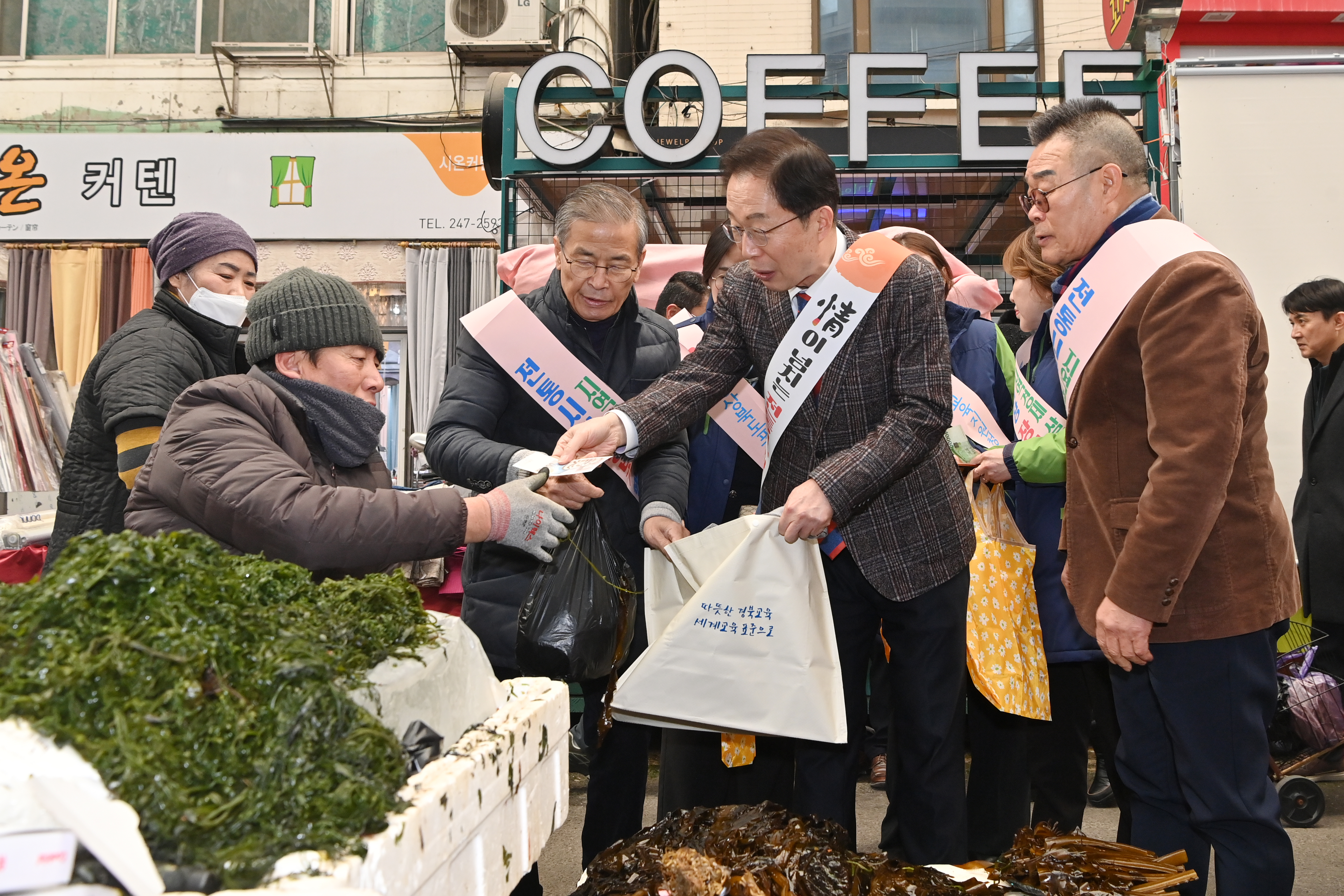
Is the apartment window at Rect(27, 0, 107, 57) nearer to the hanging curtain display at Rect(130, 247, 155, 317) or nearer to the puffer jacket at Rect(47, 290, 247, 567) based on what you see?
the hanging curtain display at Rect(130, 247, 155, 317)

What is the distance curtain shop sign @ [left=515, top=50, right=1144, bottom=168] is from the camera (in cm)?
476

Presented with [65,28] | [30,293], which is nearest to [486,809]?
[30,293]

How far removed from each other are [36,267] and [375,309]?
10.4 ft

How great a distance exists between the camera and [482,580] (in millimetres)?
2391

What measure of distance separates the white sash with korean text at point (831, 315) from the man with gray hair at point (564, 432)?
1.40 feet

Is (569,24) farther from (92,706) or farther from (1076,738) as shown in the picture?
(92,706)

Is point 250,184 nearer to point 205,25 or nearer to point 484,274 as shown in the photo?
point 205,25

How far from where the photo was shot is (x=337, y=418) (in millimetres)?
1858

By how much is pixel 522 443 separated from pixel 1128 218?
152cm

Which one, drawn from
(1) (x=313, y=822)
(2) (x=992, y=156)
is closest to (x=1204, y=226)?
(2) (x=992, y=156)

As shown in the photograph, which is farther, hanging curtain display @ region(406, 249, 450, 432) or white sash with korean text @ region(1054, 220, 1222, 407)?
hanging curtain display @ region(406, 249, 450, 432)

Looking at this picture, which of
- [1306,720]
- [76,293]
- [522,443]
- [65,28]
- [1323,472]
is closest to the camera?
[522,443]

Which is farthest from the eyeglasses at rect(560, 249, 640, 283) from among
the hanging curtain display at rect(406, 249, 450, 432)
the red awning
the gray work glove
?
the hanging curtain display at rect(406, 249, 450, 432)

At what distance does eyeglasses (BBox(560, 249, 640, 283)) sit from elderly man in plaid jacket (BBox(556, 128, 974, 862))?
0.32m
